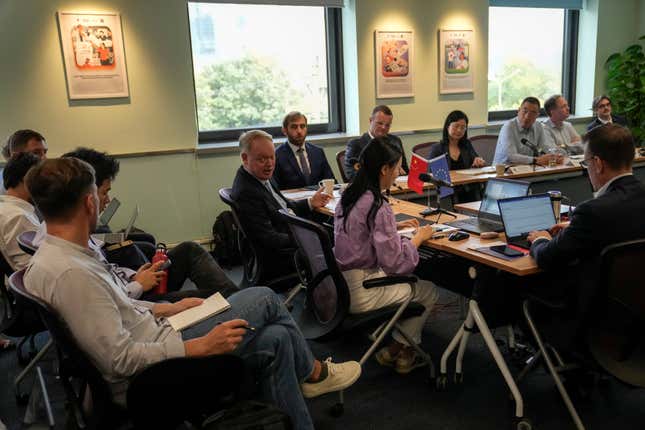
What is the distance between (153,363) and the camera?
158cm

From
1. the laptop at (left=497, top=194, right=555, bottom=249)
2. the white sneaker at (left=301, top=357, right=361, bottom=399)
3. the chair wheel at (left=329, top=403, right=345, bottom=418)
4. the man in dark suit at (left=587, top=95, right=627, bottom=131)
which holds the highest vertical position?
the man in dark suit at (left=587, top=95, right=627, bottom=131)

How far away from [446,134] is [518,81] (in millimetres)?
2858

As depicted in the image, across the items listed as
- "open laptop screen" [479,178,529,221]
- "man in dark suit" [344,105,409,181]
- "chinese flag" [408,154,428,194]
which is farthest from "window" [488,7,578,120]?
"open laptop screen" [479,178,529,221]

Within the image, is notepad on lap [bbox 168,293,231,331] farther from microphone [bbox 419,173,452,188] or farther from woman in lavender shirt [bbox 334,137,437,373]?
microphone [bbox 419,173,452,188]

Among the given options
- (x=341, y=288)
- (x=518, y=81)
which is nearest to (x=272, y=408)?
(x=341, y=288)

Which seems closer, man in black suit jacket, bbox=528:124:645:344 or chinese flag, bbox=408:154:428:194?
man in black suit jacket, bbox=528:124:645:344

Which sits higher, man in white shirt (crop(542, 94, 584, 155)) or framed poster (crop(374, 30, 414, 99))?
framed poster (crop(374, 30, 414, 99))

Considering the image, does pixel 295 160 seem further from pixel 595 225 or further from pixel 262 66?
pixel 595 225

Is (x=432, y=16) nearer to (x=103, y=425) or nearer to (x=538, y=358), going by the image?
(x=538, y=358)

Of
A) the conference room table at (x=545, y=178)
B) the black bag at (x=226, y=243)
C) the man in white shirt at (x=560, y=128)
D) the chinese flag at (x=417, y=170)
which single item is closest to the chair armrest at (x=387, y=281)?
the chinese flag at (x=417, y=170)

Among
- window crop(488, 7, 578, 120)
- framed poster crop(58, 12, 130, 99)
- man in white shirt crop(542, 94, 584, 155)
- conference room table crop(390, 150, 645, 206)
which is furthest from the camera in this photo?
window crop(488, 7, 578, 120)

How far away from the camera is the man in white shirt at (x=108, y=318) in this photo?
150cm

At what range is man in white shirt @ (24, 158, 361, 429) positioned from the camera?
150cm

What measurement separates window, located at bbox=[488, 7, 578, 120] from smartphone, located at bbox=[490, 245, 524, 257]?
16.0 ft
